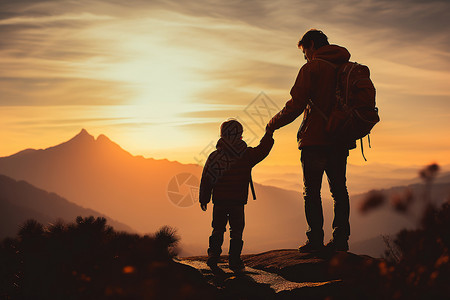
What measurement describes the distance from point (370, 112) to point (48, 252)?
15.0ft

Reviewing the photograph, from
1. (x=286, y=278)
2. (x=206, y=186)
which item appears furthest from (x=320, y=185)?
(x=206, y=186)

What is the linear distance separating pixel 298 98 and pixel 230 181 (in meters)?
1.55

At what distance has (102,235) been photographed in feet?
19.0

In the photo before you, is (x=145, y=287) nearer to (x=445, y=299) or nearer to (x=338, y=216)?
(x=445, y=299)

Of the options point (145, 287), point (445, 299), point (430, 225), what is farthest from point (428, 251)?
point (145, 287)

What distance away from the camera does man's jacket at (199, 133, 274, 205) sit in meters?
6.35

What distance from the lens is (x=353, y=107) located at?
19.0 feet

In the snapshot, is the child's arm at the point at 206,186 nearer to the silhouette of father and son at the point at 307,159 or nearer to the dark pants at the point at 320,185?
the silhouette of father and son at the point at 307,159

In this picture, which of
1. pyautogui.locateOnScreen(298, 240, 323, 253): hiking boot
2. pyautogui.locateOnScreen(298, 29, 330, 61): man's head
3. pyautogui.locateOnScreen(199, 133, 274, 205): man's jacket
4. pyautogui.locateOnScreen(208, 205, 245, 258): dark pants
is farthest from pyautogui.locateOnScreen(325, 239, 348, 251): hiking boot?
pyautogui.locateOnScreen(298, 29, 330, 61): man's head

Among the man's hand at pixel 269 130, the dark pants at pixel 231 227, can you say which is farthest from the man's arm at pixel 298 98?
the dark pants at pixel 231 227

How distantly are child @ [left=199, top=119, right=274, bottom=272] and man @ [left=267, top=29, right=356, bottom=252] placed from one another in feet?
A: 1.57

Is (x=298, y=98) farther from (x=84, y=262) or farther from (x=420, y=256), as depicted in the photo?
(x=84, y=262)

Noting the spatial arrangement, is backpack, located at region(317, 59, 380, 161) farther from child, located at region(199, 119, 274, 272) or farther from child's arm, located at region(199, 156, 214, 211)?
child's arm, located at region(199, 156, 214, 211)

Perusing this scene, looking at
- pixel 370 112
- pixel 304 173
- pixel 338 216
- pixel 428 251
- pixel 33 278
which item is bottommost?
pixel 33 278
